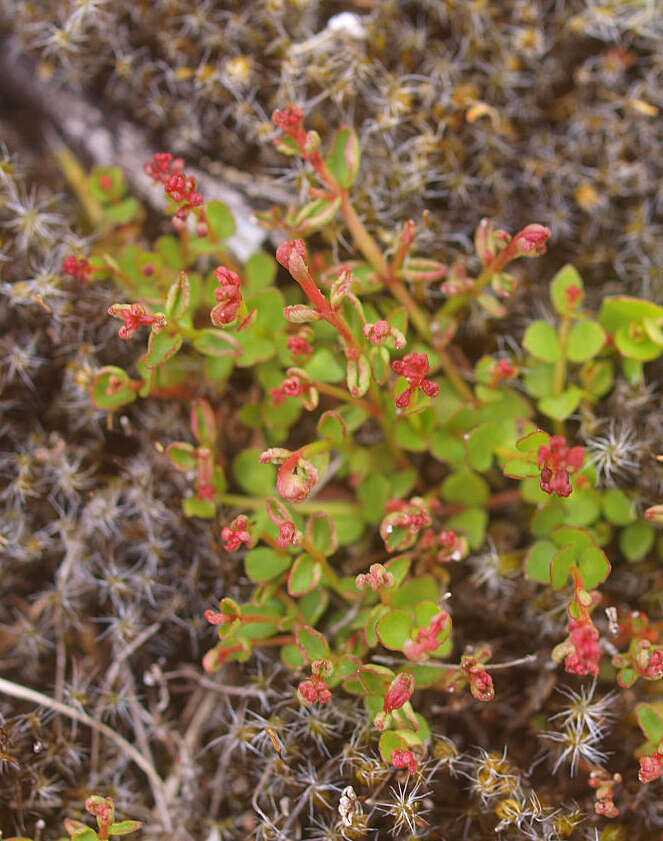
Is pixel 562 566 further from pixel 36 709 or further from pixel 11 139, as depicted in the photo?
pixel 11 139

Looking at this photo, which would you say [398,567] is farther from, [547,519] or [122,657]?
[122,657]

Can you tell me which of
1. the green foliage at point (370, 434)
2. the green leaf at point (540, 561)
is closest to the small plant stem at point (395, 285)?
the green foliage at point (370, 434)

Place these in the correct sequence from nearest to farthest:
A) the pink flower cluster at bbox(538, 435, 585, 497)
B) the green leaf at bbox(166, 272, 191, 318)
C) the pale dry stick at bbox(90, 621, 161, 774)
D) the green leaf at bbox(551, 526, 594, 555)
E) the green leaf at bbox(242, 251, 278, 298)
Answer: the pink flower cluster at bbox(538, 435, 585, 497) < the green leaf at bbox(166, 272, 191, 318) < the green leaf at bbox(551, 526, 594, 555) < the pale dry stick at bbox(90, 621, 161, 774) < the green leaf at bbox(242, 251, 278, 298)

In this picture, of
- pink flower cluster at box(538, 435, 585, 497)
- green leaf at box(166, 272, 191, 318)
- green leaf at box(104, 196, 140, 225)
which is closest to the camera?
pink flower cluster at box(538, 435, 585, 497)

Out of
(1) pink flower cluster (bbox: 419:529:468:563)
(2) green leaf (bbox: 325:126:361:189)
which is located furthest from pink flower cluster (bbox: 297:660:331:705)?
(2) green leaf (bbox: 325:126:361:189)

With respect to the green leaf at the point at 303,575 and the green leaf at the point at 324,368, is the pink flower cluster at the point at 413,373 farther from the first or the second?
the green leaf at the point at 303,575

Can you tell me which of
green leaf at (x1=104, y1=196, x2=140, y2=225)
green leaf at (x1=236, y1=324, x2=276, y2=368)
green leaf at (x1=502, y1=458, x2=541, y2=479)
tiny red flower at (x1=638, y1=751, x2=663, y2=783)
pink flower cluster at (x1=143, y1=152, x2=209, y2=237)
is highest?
pink flower cluster at (x1=143, y1=152, x2=209, y2=237)

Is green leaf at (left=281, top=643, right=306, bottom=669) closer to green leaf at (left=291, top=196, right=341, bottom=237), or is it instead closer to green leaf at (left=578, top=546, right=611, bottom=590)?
green leaf at (left=578, top=546, right=611, bottom=590)
